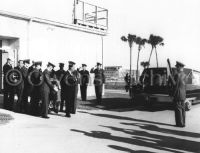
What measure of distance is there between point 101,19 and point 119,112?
11.1 m

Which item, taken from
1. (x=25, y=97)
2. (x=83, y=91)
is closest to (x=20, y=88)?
(x=25, y=97)

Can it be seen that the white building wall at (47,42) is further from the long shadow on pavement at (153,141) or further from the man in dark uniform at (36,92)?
the long shadow on pavement at (153,141)

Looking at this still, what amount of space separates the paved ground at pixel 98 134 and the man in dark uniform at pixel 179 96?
30cm

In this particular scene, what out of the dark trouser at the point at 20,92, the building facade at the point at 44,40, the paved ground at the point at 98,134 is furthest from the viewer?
the building facade at the point at 44,40

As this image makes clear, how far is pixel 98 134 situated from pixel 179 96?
9.68 feet

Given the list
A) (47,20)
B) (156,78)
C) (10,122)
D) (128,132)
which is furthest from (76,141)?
(47,20)

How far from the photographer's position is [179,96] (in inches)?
365

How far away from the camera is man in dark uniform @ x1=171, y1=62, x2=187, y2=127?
9.12m

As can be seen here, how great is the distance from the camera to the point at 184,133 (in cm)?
817

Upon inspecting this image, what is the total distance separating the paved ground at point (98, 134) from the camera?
6.31m

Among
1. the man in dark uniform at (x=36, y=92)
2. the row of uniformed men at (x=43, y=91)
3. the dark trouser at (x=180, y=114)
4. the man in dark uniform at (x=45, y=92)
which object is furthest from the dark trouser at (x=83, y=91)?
the dark trouser at (x=180, y=114)

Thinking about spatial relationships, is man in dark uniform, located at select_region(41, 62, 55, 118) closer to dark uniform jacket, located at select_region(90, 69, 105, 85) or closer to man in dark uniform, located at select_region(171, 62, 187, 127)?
man in dark uniform, located at select_region(171, 62, 187, 127)

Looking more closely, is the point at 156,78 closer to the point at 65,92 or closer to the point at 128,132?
the point at 65,92

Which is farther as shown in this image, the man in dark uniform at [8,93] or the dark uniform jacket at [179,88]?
the man in dark uniform at [8,93]
